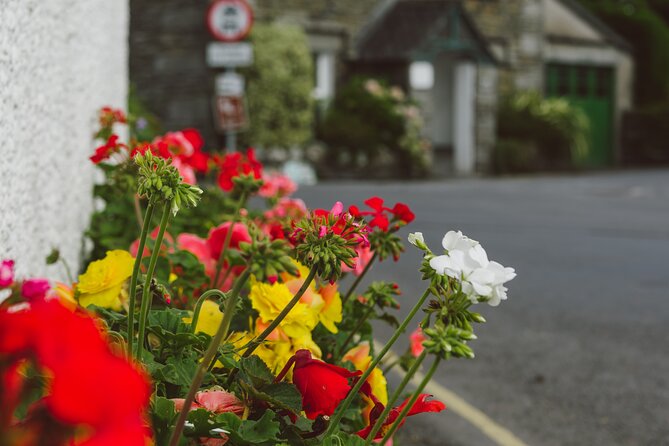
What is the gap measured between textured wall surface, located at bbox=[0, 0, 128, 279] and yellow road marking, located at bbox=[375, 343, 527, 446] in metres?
1.32

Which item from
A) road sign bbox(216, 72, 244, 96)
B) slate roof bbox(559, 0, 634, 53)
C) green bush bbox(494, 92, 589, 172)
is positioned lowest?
green bush bbox(494, 92, 589, 172)

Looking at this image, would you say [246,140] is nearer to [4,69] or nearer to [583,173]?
[583,173]

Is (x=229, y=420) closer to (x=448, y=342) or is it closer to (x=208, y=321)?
(x=448, y=342)

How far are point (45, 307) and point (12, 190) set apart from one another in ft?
4.85

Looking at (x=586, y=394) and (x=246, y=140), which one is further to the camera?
(x=246, y=140)

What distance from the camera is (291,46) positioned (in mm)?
17484

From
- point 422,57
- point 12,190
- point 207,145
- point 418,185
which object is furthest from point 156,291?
point 422,57

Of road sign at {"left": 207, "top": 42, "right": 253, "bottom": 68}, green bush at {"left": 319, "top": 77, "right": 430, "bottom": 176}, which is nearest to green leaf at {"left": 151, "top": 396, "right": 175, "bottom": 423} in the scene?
road sign at {"left": 207, "top": 42, "right": 253, "bottom": 68}

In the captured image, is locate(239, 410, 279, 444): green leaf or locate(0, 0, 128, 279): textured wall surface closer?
locate(239, 410, 279, 444): green leaf

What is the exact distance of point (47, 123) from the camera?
2.53 m

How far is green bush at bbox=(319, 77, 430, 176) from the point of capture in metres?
18.4

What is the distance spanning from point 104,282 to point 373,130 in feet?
55.3

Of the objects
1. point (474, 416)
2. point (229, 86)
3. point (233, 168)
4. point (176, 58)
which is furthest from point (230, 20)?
point (233, 168)

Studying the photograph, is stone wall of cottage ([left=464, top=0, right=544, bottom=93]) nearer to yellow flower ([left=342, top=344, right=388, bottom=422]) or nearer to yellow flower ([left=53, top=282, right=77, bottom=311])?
yellow flower ([left=342, top=344, right=388, bottom=422])
